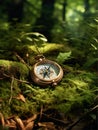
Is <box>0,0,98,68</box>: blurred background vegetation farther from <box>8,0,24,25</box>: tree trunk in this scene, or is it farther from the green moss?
the green moss

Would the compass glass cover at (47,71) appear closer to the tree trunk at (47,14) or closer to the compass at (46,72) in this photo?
the compass at (46,72)

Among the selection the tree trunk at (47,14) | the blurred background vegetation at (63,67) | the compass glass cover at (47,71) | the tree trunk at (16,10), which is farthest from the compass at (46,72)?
the tree trunk at (16,10)

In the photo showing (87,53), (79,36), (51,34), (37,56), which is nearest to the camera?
(37,56)

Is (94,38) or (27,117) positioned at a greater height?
(94,38)

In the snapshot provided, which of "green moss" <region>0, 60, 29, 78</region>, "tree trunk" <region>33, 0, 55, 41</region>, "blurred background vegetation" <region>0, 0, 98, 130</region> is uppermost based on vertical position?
"green moss" <region>0, 60, 29, 78</region>

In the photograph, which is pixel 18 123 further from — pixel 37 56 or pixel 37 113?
pixel 37 56

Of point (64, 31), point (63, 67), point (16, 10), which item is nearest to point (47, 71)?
point (63, 67)

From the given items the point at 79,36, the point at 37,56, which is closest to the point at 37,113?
the point at 37,56

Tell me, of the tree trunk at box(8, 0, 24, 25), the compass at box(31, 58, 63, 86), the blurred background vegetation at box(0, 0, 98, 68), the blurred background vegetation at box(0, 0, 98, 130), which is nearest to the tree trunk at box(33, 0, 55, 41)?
the blurred background vegetation at box(0, 0, 98, 68)

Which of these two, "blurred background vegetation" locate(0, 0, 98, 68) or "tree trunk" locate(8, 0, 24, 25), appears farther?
"tree trunk" locate(8, 0, 24, 25)
